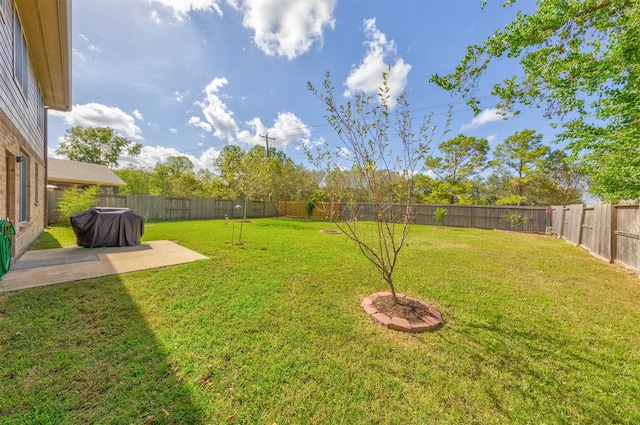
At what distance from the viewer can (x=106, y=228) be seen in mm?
5688

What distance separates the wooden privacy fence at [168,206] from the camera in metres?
11.2

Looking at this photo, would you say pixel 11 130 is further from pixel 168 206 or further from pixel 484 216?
pixel 484 216

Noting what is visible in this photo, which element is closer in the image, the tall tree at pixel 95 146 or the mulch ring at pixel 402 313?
the mulch ring at pixel 402 313

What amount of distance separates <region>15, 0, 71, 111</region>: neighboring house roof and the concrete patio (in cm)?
443

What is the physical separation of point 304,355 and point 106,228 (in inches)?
247

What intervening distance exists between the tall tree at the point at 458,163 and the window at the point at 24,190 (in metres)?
19.4

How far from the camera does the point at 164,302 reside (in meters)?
2.87

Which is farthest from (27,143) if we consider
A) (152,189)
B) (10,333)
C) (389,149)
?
(152,189)

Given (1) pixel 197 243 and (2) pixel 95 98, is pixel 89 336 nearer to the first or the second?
(1) pixel 197 243

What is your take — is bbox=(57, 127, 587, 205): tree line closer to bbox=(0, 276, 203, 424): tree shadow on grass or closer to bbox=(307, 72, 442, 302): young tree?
bbox=(0, 276, 203, 424): tree shadow on grass

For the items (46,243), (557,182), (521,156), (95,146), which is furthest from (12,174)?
(95,146)

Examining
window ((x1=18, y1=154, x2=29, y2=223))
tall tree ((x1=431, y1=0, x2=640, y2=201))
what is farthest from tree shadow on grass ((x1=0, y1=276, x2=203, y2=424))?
tall tree ((x1=431, y1=0, x2=640, y2=201))

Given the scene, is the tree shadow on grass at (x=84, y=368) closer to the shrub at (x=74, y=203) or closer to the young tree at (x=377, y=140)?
the young tree at (x=377, y=140)

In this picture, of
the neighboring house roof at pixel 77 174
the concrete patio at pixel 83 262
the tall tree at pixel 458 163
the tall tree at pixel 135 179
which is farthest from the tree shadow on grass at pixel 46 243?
the tall tree at pixel 135 179
